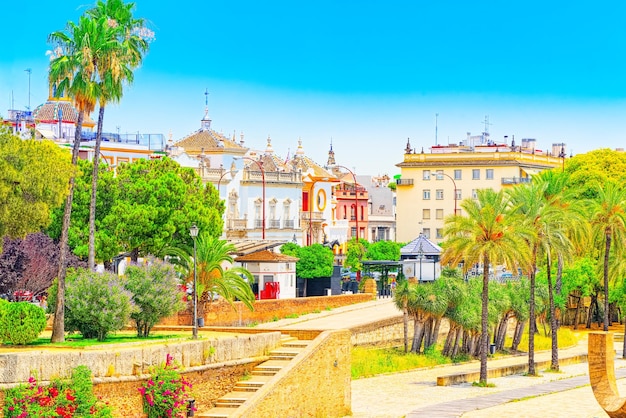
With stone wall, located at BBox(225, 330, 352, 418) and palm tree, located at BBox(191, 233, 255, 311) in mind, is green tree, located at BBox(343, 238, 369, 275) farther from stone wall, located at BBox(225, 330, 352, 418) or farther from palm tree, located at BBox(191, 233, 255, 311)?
stone wall, located at BBox(225, 330, 352, 418)

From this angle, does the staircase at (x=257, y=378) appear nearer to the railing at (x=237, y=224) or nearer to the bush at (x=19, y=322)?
the bush at (x=19, y=322)

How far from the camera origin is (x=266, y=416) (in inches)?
1388

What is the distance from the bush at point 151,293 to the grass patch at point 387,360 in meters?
11.5

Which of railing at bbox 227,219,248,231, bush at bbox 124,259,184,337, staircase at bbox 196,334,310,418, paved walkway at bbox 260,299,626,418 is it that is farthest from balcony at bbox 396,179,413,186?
bush at bbox 124,259,184,337

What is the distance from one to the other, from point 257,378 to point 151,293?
393 centimetres

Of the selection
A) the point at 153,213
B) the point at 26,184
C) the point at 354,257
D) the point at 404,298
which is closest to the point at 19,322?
the point at 26,184

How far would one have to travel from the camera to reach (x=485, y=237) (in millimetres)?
47156

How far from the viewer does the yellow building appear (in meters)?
122

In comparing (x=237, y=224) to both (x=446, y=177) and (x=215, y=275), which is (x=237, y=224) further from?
(x=446, y=177)

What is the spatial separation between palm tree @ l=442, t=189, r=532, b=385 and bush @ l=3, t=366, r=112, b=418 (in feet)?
62.4

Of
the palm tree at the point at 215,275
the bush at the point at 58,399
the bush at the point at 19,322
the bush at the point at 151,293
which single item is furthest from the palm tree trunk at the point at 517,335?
the bush at the point at 58,399

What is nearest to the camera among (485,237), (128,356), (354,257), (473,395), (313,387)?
(128,356)

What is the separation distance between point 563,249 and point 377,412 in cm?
1545

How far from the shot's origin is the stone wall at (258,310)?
52688mm
